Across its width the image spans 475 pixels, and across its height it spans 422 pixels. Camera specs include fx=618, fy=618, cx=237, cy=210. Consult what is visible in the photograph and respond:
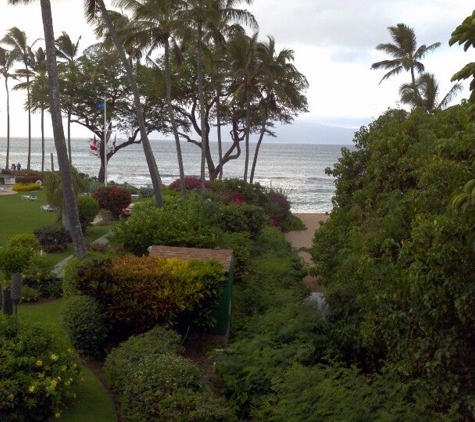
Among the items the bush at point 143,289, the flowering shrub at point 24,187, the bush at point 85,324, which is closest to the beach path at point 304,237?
the bush at point 143,289

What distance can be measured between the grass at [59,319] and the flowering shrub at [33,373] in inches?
9.8

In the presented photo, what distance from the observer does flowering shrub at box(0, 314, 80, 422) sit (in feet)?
23.3

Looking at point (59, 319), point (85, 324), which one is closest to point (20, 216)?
point (59, 319)

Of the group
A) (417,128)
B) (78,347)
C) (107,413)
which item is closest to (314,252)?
(417,128)

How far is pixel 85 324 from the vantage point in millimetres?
9414

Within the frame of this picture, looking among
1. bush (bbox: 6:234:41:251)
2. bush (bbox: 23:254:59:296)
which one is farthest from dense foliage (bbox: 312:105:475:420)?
bush (bbox: 6:234:41:251)

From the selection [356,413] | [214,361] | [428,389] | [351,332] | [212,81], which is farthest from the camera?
[212,81]

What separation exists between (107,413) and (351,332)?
13.8ft

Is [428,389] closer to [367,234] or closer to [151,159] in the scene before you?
[367,234]

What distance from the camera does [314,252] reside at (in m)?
14.0

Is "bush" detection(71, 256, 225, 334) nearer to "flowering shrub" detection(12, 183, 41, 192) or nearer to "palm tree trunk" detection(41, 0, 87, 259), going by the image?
"palm tree trunk" detection(41, 0, 87, 259)

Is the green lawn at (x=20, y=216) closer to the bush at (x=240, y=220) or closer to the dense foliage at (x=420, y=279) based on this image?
the bush at (x=240, y=220)

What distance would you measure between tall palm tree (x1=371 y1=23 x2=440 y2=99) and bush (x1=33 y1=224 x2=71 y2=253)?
94.0 feet

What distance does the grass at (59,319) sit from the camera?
780 cm
